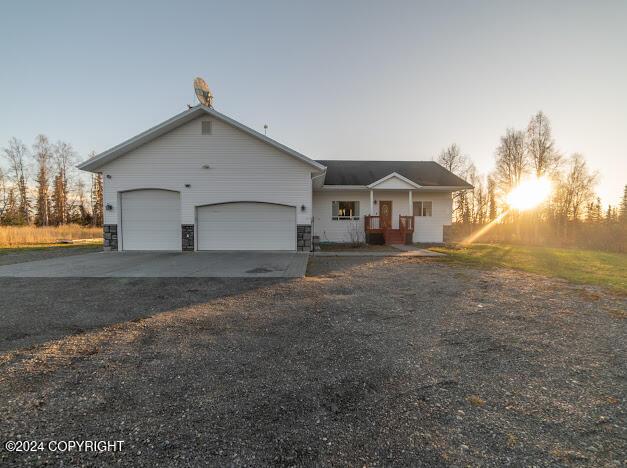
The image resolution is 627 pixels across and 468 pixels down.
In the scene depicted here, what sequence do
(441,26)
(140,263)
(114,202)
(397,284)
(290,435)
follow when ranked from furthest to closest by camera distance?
(114,202), (441,26), (140,263), (397,284), (290,435)

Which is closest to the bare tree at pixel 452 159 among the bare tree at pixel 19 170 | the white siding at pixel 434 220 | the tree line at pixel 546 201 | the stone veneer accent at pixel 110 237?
the tree line at pixel 546 201

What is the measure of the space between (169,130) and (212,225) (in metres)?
4.44

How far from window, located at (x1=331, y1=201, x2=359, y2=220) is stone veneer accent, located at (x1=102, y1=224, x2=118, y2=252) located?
10.7m

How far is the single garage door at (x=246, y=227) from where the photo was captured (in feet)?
39.4

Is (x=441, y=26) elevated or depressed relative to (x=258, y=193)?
elevated

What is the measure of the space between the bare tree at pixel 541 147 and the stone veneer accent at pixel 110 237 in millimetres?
29704

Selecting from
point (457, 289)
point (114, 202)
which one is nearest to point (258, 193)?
point (114, 202)

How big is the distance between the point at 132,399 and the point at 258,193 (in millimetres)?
10219

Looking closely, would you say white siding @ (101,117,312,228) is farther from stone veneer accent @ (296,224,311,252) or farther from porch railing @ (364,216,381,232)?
porch railing @ (364,216,381,232)

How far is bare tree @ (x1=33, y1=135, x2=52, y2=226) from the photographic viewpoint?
97.1 ft

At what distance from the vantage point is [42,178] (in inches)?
1170

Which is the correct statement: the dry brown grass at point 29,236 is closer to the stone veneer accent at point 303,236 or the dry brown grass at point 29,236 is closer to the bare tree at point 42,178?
the bare tree at point 42,178

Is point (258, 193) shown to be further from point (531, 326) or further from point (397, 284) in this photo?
point (531, 326)

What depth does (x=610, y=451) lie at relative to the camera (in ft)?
5.57
